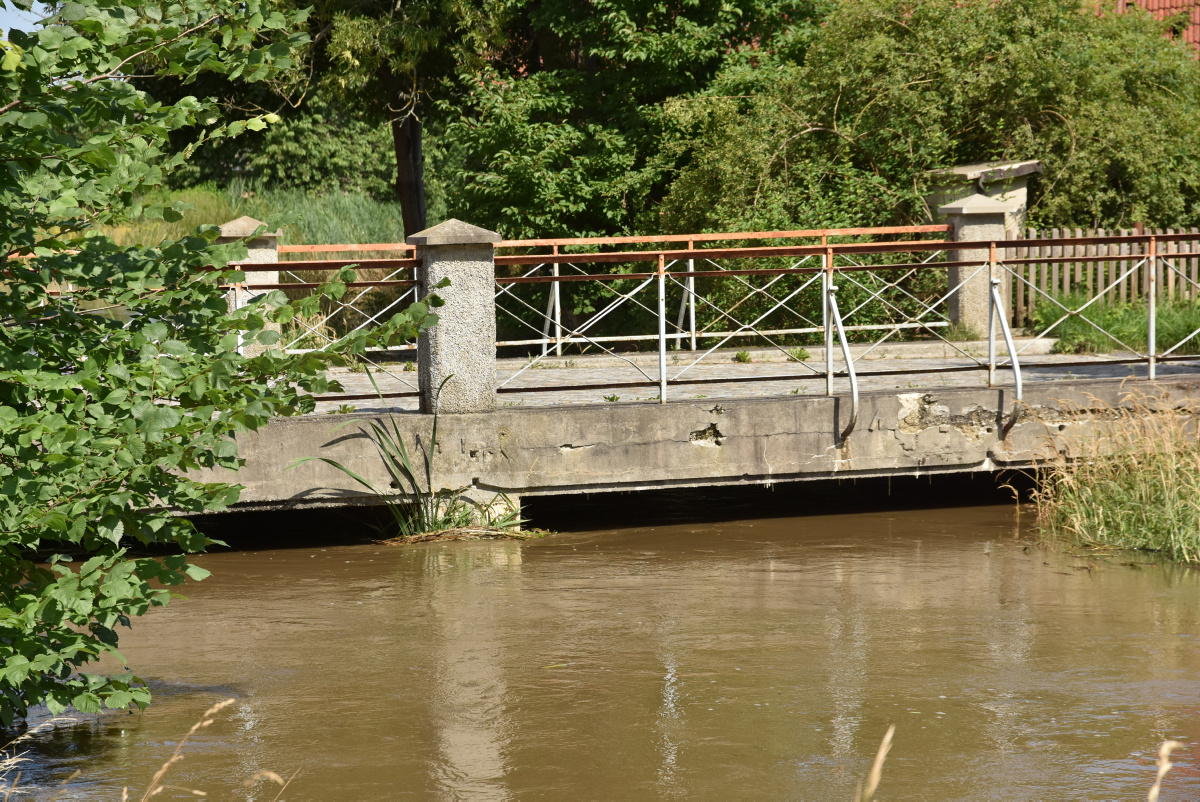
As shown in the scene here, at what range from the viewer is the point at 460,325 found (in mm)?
8047

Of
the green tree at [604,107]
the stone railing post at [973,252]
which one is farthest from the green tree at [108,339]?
the green tree at [604,107]

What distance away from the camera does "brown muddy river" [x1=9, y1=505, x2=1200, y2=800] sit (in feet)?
13.8

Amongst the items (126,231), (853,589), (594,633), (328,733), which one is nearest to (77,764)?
(328,733)

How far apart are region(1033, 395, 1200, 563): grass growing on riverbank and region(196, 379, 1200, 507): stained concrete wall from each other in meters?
0.40

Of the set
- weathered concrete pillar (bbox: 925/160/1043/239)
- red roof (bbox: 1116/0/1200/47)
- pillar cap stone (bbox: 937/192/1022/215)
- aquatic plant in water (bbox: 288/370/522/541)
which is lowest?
aquatic plant in water (bbox: 288/370/522/541)

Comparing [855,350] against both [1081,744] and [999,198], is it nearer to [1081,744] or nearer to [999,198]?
[999,198]

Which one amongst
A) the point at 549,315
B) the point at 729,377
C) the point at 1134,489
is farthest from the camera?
the point at 549,315

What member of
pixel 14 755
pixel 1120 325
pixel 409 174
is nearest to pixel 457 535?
pixel 14 755

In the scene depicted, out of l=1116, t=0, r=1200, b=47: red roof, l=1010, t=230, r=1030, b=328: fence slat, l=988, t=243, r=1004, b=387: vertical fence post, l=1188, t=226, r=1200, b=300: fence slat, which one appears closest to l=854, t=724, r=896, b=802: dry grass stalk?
l=988, t=243, r=1004, b=387: vertical fence post

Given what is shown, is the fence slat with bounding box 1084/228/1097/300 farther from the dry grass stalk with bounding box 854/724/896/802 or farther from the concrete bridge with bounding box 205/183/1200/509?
the dry grass stalk with bounding box 854/724/896/802

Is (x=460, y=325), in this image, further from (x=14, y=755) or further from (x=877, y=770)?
(x=877, y=770)

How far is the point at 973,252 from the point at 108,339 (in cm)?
1064

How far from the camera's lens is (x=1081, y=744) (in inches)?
172

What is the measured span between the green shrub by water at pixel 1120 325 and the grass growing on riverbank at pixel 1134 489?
12.7 feet
